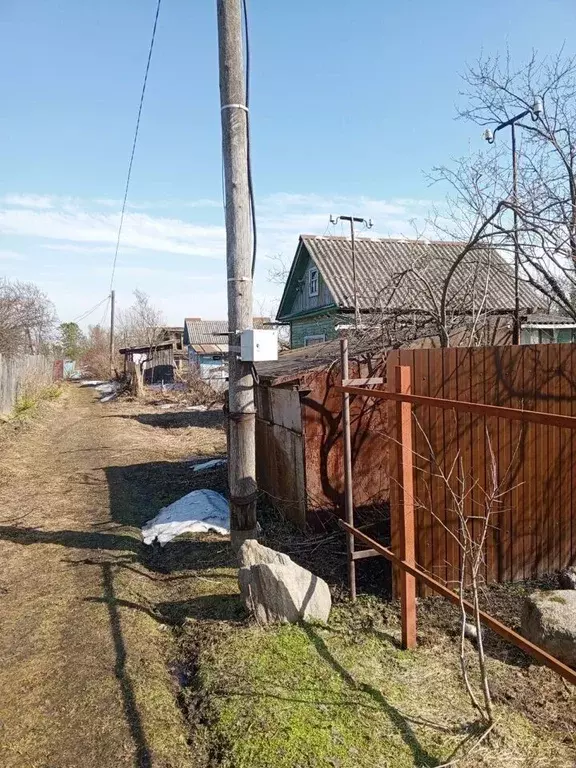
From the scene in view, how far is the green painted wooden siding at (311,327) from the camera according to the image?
17234 mm

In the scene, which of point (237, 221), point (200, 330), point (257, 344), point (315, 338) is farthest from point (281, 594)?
point (200, 330)

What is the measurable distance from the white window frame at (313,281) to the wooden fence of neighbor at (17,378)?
9632 millimetres

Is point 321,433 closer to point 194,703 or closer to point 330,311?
point 194,703

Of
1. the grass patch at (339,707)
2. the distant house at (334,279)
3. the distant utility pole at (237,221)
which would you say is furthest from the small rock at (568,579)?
the distant house at (334,279)

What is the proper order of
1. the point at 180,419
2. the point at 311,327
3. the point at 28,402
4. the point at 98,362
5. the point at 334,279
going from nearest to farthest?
the point at 334,279, the point at 180,419, the point at 28,402, the point at 311,327, the point at 98,362

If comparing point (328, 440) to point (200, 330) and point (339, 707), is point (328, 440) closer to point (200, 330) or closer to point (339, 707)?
point (339, 707)

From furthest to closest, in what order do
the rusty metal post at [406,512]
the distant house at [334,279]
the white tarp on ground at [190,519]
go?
the distant house at [334,279] → the white tarp on ground at [190,519] → the rusty metal post at [406,512]

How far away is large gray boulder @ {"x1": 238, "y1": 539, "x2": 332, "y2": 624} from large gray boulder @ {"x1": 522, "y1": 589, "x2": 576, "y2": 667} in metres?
1.28

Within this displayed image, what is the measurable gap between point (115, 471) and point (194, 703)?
704cm

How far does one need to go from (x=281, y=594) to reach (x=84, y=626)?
1401 mm

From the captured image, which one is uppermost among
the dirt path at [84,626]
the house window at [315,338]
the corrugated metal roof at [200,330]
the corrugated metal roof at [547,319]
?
the corrugated metal roof at [200,330]

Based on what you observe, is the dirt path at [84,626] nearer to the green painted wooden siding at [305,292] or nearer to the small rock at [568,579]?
the small rock at [568,579]

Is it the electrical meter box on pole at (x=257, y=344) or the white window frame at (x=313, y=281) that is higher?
the white window frame at (x=313, y=281)

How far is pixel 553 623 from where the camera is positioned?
3201 mm
